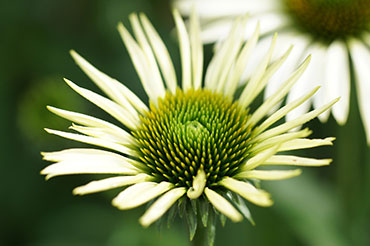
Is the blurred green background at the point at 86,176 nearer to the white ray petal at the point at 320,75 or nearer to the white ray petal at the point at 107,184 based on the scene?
the white ray petal at the point at 320,75

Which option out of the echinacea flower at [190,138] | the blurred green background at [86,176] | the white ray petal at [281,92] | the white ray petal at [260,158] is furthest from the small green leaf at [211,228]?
the blurred green background at [86,176]

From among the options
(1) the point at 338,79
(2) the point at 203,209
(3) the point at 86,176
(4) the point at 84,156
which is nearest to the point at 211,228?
(2) the point at 203,209

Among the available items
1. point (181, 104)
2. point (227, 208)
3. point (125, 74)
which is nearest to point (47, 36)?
point (125, 74)

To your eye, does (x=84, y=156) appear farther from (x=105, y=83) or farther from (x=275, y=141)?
(x=275, y=141)

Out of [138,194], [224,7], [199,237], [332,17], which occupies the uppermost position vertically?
[224,7]

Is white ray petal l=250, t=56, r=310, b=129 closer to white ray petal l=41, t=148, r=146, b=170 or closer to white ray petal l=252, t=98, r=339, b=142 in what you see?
white ray petal l=252, t=98, r=339, b=142

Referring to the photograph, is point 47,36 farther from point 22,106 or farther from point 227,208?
point 227,208
